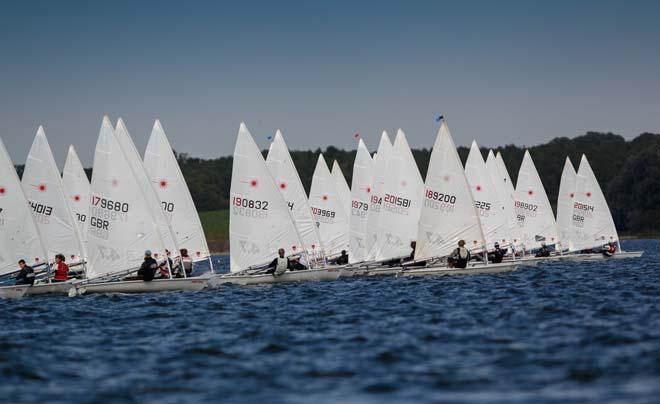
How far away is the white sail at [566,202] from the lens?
55.5 metres

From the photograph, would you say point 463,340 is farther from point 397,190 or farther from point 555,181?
point 555,181

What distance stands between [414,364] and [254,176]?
70.2ft

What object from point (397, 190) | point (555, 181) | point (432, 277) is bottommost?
point (432, 277)

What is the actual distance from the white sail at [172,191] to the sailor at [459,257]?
9632 mm

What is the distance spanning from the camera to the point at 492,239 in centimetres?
4541

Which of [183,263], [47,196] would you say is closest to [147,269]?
[183,263]

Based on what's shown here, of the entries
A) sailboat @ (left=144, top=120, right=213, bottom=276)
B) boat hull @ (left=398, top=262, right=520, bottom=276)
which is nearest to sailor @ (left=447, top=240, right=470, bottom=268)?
boat hull @ (left=398, top=262, right=520, bottom=276)

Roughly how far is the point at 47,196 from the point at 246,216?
7694 mm

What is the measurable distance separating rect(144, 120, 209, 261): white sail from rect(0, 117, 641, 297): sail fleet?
0.04m

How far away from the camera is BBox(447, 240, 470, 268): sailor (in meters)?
35.4

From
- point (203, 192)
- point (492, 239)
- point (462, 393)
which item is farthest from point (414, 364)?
point (203, 192)

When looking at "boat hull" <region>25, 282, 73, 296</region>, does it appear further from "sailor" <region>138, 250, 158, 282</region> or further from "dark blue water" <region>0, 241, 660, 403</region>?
"dark blue water" <region>0, 241, 660, 403</region>

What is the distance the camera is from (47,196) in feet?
125

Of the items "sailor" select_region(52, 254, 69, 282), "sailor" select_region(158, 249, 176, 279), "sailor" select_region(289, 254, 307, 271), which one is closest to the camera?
"sailor" select_region(158, 249, 176, 279)
